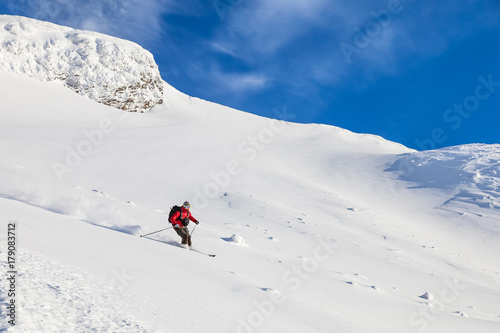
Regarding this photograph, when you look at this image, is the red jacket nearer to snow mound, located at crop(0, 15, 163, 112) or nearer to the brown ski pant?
the brown ski pant

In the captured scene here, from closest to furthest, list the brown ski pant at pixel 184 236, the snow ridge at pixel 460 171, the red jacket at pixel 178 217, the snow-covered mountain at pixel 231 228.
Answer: the snow-covered mountain at pixel 231 228 < the brown ski pant at pixel 184 236 < the red jacket at pixel 178 217 < the snow ridge at pixel 460 171

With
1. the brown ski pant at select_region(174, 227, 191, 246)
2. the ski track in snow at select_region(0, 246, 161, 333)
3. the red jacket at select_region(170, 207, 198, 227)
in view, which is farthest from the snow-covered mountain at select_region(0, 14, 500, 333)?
the red jacket at select_region(170, 207, 198, 227)

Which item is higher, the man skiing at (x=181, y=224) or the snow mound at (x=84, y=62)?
the snow mound at (x=84, y=62)

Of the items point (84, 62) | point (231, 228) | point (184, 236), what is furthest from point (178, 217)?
point (84, 62)

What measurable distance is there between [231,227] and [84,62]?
33443mm

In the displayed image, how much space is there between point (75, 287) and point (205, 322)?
163 cm

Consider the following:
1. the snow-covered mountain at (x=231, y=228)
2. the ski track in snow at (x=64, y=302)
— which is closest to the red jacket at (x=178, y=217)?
the snow-covered mountain at (x=231, y=228)

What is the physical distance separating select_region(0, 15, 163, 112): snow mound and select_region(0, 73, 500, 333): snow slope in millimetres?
2076

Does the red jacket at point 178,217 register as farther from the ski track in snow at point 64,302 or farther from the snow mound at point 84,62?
the snow mound at point 84,62

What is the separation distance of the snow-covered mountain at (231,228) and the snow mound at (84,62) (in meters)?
2.15

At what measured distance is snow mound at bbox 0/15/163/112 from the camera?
112 ft

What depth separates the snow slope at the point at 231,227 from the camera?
4621mm

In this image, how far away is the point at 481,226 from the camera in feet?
61.2

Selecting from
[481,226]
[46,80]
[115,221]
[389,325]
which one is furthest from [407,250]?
[46,80]
